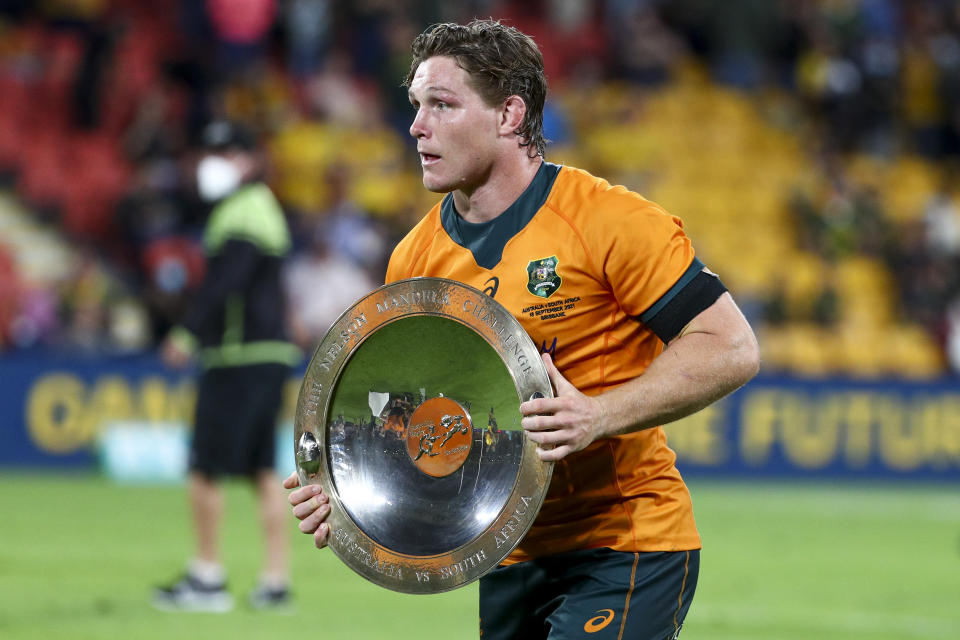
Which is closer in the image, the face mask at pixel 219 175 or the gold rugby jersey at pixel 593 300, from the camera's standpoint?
the gold rugby jersey at pixel 593 300

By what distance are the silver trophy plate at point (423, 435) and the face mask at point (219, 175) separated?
4578mm

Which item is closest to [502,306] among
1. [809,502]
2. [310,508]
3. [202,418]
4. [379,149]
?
[310,508]

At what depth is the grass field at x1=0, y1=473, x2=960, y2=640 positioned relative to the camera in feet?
23.5

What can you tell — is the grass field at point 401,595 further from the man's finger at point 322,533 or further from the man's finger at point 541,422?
the man's finger at point 541,422

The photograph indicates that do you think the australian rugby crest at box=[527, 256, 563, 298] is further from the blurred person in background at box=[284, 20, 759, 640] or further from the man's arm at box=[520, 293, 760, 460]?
the man's arm at box=[520, 293, 760, 460]

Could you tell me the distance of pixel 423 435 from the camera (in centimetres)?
321

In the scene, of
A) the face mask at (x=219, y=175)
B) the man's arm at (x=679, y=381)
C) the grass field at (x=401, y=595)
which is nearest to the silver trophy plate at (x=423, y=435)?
the man's arm at (x=679, y=381)

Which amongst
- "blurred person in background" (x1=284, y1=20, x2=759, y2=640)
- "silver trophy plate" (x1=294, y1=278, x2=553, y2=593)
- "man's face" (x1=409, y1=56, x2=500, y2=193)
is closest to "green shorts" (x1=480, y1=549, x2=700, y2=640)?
"blurred person in background" (x1=284, y1=20, x2=759, y2=640)

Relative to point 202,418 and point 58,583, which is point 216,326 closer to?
point 202,418

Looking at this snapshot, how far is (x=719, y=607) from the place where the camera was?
7.83 metres

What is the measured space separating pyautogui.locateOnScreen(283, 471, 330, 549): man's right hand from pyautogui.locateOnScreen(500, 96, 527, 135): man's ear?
969 millimetres

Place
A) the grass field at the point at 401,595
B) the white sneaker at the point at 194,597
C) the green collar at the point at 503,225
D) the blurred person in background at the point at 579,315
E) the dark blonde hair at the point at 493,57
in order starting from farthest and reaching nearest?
the white sneaker at the point at 194,597
the grass field at the point at 401,595
the green collar at the point at 503,225
the dark blonde hair at the point at 493,57
the blurred person in background at the point at 579,315

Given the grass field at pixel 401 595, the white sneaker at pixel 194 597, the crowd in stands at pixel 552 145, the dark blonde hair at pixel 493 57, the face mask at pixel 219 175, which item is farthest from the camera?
the crowd in stands at pixel 552 145

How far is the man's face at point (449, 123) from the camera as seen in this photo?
3342mm
